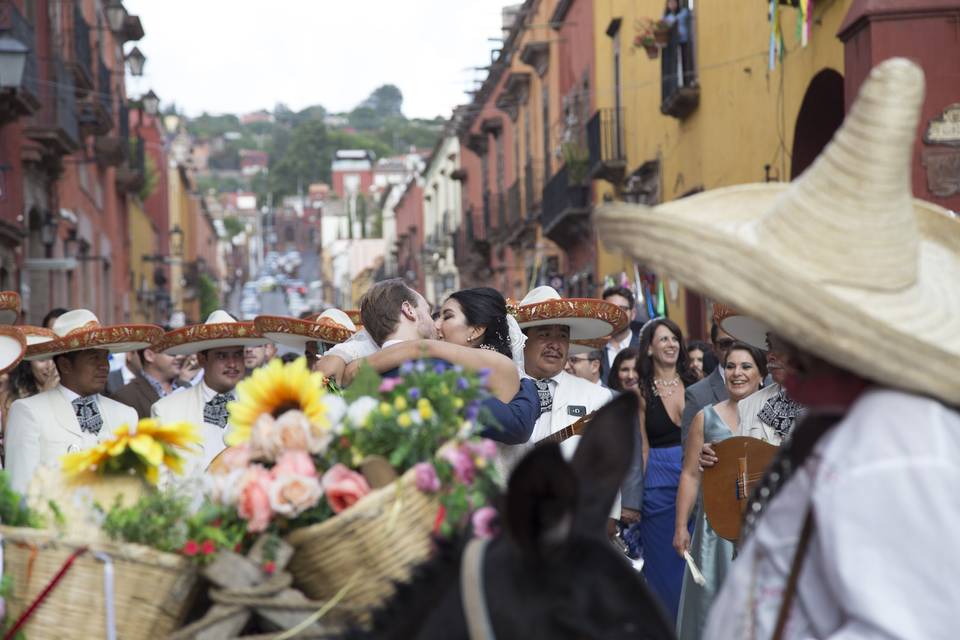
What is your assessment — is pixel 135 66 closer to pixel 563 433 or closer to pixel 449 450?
pixel 563 433

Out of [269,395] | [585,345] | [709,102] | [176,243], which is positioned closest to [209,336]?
[585,345]

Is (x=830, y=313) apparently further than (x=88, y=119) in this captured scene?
No

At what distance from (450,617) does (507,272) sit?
38377 mm

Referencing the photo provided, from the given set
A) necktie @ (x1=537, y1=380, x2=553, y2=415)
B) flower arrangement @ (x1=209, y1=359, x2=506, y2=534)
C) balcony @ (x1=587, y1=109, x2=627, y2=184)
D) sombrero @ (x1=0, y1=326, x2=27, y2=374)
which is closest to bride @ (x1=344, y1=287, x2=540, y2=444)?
flower arrangement @ (x1=209, y1=359, x2=506, y2=534)

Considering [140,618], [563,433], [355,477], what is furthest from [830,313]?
[563,433]

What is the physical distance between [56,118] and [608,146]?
29.1ft

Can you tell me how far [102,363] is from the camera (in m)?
7.58

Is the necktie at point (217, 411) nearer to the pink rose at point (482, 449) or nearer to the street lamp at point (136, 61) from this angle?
the pink rose at point (482, 449)

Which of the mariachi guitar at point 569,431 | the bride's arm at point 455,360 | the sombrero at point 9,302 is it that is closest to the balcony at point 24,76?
the sombrero at point 9,302

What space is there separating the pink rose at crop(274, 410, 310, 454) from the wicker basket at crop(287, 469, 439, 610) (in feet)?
0.70

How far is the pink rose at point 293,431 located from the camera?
3.11 meters

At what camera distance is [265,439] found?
312cm

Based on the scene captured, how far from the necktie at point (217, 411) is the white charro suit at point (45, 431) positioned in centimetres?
67

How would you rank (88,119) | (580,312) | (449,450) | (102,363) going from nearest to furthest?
1. (449,450)
2. (102,363)
3. (580,312)
4. (88,119)
